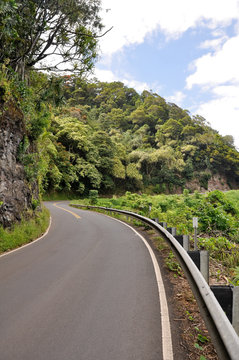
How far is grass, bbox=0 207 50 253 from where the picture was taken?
8.45 m

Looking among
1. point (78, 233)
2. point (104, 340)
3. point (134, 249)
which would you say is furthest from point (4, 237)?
point (104, 340)

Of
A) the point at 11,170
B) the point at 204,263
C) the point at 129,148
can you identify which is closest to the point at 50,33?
the point at 11,170

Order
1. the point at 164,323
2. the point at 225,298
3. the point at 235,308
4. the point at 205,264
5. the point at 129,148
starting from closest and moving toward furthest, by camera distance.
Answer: the point at 235,308
the point at 225,298
the point at 164,323
the point at 205,264
the point at 129,148

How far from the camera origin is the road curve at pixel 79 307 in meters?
2.88

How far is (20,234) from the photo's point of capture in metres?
9.44

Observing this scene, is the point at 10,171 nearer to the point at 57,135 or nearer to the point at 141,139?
the point at 57,135

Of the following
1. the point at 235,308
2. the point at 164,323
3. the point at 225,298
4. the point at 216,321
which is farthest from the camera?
the point at 164,323

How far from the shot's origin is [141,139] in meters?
68.3

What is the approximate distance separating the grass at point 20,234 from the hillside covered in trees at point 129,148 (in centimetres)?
1765

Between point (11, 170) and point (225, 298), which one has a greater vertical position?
point (11, 170)

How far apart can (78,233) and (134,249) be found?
4.32 meters

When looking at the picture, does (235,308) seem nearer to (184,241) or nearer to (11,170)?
(184,241)

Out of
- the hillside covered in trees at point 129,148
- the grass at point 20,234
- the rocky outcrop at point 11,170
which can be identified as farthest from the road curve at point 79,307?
the hillside covered in trees at point 129,148

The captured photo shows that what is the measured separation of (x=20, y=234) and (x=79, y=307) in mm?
6411
